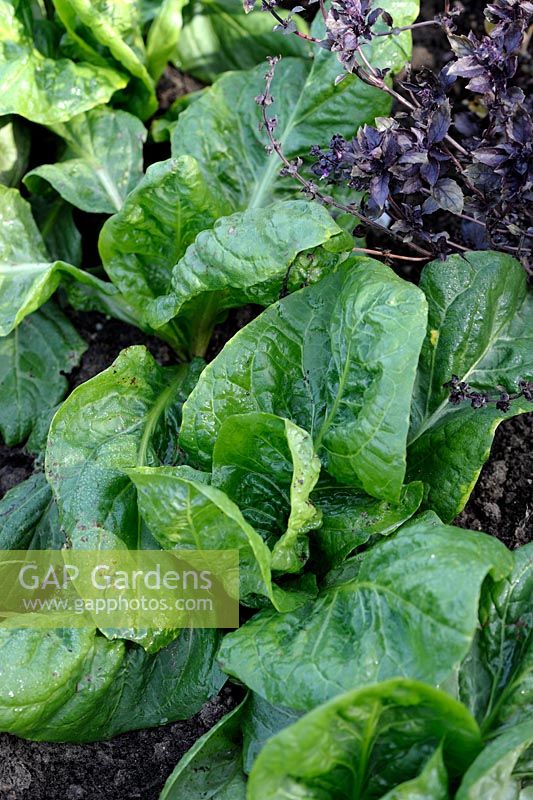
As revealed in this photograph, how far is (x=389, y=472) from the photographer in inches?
76.4

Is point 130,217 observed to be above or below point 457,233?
above

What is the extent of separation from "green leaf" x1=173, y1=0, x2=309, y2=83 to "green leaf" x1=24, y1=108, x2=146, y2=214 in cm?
50

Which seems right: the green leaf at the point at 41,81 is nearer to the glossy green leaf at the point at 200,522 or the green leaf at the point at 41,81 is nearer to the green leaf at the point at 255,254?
the green leaf at the point at 255,254

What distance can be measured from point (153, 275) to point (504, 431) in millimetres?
1122

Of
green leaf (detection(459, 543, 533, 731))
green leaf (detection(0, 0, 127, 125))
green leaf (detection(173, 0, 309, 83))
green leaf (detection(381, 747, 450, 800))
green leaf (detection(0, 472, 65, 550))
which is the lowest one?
green leaf (detection(459, 543, 533, 731))

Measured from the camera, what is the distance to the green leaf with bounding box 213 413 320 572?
6.20ft

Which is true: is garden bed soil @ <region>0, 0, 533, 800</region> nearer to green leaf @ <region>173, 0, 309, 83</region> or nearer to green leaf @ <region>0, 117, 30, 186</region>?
green leaf @ <region>0, 117, 30, 186</region>

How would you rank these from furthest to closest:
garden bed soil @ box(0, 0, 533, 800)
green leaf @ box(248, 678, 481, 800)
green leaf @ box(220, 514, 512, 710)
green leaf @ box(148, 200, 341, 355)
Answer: garden bed soil @ box(0, 0, 533, 800) → green leaf @ box(148, 200, 341, 355) → green leaf @ box(220, 514, 512, 710) → green leaf @ box(248, 678, 481, 800)

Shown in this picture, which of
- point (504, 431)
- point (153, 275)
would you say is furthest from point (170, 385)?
point (504, 431)

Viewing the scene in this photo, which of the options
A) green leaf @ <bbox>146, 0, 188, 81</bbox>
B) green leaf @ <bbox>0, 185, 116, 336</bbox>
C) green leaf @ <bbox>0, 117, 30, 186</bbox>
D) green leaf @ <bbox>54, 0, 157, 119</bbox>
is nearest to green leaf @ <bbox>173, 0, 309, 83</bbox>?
green leaf @ <bbox>146, 0, 188, 81</bbox>

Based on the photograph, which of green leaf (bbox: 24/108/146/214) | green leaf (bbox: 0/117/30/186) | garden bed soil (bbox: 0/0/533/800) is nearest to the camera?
garden bed soil (bbox: 0/0/533/800)

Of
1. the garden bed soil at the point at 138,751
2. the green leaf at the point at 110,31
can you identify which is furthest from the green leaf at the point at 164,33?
the garden bed soil at the point at 138,751

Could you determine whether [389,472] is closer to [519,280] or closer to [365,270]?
[365,270]

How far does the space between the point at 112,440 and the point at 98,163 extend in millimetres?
1013
